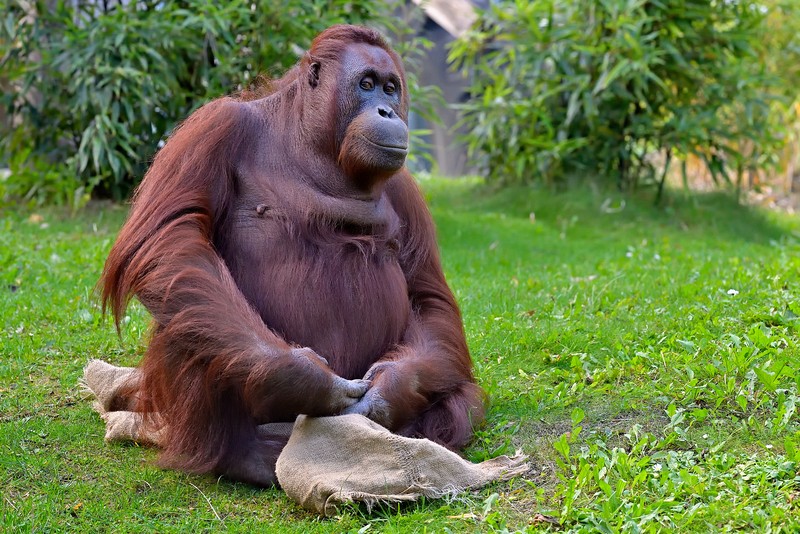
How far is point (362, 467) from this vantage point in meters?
2.81

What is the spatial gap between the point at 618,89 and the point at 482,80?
1407 millimetres

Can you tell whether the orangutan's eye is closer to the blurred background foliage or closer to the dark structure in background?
the blurred background foliage

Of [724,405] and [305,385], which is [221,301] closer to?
[305,385]

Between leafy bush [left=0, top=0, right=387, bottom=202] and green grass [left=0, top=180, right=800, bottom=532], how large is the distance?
121 cm

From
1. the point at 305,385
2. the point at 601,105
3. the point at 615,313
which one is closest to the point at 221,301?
the point at 305,385

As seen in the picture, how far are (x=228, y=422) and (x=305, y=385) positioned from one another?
1.03 ft

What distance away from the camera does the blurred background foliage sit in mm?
6598

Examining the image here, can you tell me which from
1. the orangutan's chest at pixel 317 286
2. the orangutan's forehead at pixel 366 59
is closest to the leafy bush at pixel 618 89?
the orangutan's forehead at pixel 366 59

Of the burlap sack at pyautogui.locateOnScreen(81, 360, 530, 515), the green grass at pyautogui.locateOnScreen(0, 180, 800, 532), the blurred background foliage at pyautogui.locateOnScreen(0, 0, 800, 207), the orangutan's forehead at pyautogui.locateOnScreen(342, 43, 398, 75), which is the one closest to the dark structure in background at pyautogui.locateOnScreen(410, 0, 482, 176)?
the blurred background foliage at pyautogui.locateOnScreen(0, 0, 800, 207)

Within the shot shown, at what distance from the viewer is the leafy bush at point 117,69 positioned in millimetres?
6500

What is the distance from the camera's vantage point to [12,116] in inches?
280

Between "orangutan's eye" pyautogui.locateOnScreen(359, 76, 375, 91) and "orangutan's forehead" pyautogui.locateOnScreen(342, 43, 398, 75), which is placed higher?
"orangutan's forehead" pyautogui.locateOnScreen(342, 43, 398, 75)

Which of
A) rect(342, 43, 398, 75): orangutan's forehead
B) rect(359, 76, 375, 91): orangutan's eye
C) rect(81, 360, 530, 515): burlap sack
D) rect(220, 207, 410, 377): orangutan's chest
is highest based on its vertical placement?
rect(342, 43, 398, 75): orangutan's forehead

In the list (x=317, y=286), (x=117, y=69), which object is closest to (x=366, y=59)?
(x=317, y=286)
